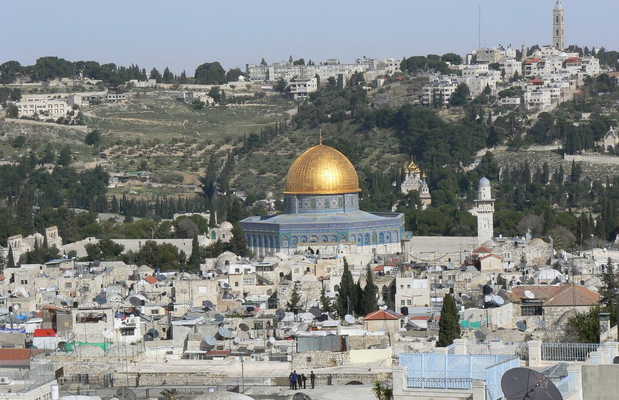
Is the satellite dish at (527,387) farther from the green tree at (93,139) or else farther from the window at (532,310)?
the green tree at (93,139)

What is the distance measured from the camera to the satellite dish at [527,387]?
1542 cm

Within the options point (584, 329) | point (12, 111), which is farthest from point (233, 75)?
point (584, 329)

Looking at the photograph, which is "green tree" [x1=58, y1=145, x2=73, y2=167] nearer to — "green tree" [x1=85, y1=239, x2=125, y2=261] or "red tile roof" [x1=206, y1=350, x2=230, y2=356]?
"green tree" [x1=85, y1=239, x2=125, y2=261]

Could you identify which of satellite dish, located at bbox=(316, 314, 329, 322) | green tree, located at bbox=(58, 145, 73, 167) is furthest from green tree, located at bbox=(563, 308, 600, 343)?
green tree, located at bbox=(58, 145, 73, 167)

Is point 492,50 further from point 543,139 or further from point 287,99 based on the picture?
point 543,139

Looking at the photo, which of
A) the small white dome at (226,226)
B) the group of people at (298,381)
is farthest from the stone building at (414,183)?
the group of people at (298,381)

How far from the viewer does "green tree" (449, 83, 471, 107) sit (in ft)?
353

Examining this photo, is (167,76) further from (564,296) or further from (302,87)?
(564,296)

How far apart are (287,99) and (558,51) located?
2179cm

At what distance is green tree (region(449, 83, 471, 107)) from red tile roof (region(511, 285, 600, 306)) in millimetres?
64860

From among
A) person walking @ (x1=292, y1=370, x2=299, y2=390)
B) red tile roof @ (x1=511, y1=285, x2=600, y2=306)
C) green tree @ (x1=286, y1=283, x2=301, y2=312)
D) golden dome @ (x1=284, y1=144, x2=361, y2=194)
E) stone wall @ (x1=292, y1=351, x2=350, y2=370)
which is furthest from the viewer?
golden dome @ (x1=284, y1=144, x2=361, y2=194)

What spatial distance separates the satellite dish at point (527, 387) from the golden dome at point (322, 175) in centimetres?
4443

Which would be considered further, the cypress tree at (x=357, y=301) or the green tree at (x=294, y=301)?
the green tree at (x=294, y=301)

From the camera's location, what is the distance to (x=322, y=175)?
60125 millimetres
